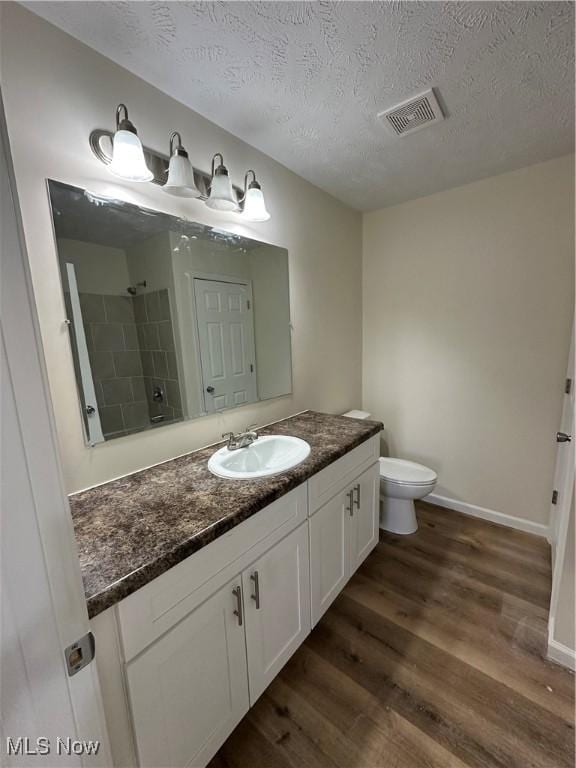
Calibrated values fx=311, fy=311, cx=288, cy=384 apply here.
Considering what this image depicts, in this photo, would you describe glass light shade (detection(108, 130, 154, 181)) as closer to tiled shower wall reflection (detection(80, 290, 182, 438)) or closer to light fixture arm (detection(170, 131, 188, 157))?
light fixture arm (detection(170, 131, 188, 157))

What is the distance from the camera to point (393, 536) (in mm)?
2143

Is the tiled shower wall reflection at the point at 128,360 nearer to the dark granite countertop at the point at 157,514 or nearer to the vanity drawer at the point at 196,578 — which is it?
the dark granite countertop at the point at 157,514

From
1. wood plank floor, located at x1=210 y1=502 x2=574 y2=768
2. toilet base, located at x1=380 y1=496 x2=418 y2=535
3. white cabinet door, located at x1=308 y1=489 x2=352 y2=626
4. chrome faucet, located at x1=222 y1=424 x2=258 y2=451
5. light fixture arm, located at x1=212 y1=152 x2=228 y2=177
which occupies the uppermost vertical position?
light fixture arm, located at x1=212 y1=152 x2=228 y2=177

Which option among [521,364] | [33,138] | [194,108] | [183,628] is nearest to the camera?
[183,628]

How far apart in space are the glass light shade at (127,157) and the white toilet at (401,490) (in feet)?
6.72

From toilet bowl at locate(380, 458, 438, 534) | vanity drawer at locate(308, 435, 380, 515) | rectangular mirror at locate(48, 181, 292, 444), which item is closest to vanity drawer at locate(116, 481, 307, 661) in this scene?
vanity drawer at locate(308, 435, 380, 515)

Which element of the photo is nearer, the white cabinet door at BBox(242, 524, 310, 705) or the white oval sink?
the white cabinet door at BBox(242, 524, 310, 705)

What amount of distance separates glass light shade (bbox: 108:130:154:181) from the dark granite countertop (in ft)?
3.66

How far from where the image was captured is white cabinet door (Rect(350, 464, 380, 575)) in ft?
5.48

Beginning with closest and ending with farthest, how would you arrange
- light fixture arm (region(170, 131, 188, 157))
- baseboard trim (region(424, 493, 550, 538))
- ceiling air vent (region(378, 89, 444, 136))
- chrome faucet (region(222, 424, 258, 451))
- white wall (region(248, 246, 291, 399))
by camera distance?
1. light fixture arm (region(170, 131, 188, 157))
2. ceiling air vent (region(378, 89, 444, 136))
3. chrome faucet (region(222, 424, 258, 451))
4. white wall (region(248, 246, 291, 399))
5. baseboard trim (region(424, 493, 550, 538))

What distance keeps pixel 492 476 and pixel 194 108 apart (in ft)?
9.15

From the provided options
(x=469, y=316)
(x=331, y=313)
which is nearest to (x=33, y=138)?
(x=331, y=313)

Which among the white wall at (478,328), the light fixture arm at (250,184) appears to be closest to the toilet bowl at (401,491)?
the white wall at (478,328)

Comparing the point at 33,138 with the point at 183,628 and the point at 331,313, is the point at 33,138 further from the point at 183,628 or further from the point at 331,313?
the point at 331,313
